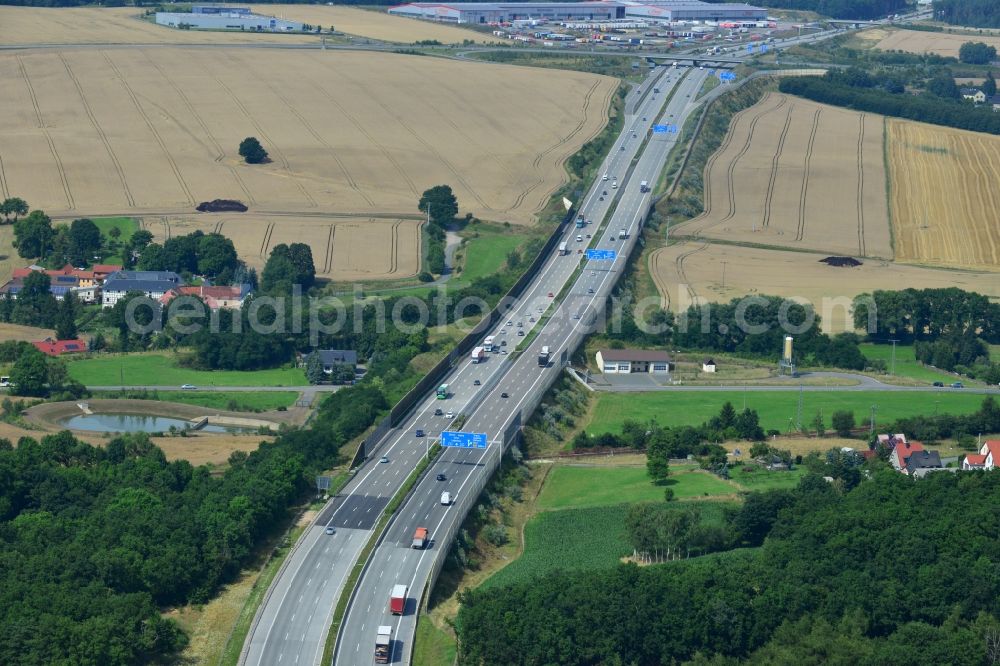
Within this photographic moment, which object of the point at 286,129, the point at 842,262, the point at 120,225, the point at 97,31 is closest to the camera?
the point at 842,262

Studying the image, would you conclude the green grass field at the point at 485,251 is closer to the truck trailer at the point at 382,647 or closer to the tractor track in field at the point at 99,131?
the tractor track in field at the point at 99,131

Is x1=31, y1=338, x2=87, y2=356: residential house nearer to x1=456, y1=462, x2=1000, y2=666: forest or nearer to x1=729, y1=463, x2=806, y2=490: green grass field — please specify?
x1=729, y1=463, x2=806, y2=490: green grass field

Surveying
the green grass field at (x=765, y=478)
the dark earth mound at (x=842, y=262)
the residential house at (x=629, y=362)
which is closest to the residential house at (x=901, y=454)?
the green grass field at (x=765, y=478)

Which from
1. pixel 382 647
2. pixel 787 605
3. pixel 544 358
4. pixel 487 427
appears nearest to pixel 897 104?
pixel 544 358

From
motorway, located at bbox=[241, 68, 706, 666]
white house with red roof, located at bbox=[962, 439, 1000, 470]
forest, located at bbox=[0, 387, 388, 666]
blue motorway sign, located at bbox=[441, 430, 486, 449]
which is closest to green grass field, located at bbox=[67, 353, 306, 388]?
motorway, located at bbox=[241, 68, 706, 666]

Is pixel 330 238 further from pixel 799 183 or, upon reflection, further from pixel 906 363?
pixel 906 363

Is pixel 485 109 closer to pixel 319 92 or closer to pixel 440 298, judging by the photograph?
pixel 319 92
